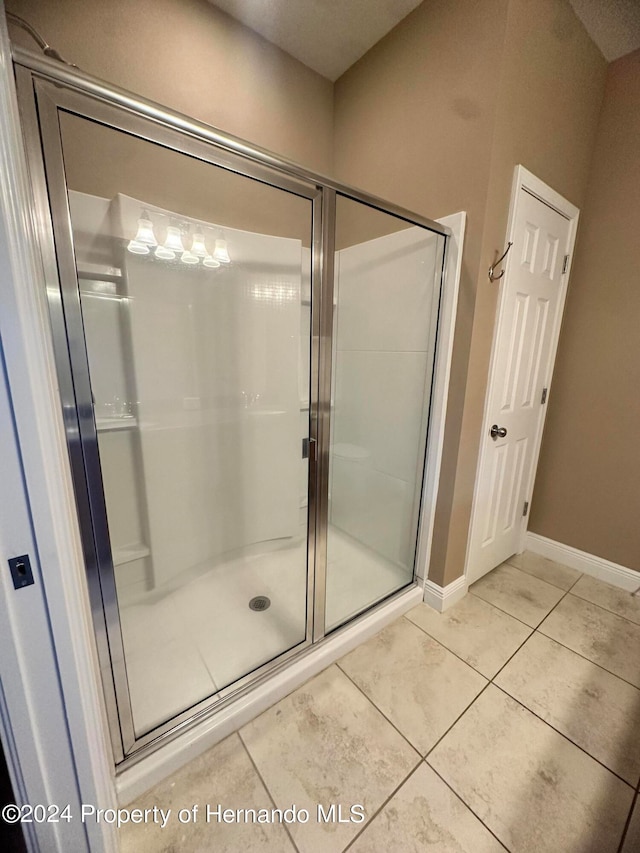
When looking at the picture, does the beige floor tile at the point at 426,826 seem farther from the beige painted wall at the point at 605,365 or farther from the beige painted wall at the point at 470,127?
the beige painted wall at the point at 605,365

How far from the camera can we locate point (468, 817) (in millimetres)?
915

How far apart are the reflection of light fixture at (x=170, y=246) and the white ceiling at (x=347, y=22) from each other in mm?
956

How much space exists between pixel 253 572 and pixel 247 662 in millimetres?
568

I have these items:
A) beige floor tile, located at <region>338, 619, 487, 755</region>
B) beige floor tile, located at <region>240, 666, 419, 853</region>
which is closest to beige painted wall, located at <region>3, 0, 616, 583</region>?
beige floor tile, located at <region>338, 619, 487, 755</region>

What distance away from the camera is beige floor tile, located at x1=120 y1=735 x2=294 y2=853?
0.85 metres

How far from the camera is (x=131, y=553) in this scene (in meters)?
1.40

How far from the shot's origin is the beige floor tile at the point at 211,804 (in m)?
0.85

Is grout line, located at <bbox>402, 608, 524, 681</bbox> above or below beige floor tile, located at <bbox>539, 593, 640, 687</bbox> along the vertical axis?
below

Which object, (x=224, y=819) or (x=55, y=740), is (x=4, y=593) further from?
(x=224, y=819)

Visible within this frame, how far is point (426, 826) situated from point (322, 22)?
3008mm

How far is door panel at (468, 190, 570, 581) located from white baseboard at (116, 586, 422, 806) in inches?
25.5

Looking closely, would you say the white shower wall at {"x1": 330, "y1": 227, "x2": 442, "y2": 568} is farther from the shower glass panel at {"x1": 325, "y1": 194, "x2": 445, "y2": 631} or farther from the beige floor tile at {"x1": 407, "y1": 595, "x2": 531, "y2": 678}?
the beige floor tile at {"x1": 407, "y1": 595, "x2": 531, "y2": 678}

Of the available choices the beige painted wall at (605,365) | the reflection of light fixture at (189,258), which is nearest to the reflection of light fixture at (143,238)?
the reflection of light fixture at (189,258)

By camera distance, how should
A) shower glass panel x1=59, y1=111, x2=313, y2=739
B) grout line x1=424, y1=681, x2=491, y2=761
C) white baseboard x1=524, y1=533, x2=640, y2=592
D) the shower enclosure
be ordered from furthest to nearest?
white baseboard x1=524, y1=533, x2=640, y2=592 < shower glass panel x1=59, y1=111, x2=313, y2=739 < grout line x1=424, y1=681, x2=491, y2=761 < the shower enclosure
